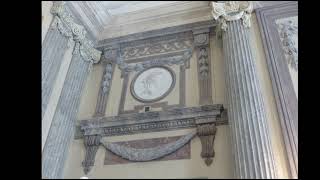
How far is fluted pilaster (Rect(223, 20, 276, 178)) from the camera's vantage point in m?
3.95

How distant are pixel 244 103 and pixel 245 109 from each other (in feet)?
0.36

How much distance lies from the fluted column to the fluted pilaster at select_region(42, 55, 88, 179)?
2882 millimetres

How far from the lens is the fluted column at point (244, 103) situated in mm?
3967

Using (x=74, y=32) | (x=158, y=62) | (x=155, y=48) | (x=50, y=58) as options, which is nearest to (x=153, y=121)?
(x=158, y=62)

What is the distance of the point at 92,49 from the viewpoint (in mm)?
6539

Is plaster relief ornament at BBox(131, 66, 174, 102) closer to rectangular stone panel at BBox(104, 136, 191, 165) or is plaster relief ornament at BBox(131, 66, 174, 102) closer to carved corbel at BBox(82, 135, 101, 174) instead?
rectangular stone panel at BBox(104, 136, 191, 165)

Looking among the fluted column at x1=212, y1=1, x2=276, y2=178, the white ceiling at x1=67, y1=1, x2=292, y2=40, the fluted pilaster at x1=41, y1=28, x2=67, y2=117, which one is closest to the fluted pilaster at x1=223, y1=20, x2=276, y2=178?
the fluted column at x1=212, y1=1, x2=276, y2=178

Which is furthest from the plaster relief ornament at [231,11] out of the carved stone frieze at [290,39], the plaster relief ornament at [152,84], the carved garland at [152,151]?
the carved garland at [152,151]

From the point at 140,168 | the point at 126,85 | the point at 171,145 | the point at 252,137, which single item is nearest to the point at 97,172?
the point at 140,168

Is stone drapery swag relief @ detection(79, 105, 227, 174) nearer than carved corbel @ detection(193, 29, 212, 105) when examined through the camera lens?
Yes

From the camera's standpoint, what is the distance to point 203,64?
5.68 metres

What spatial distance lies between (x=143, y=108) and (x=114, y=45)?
1.80m

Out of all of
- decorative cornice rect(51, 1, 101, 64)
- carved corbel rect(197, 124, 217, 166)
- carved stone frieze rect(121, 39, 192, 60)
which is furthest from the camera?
carved stone frieze rect(121, 39, 192, 60)

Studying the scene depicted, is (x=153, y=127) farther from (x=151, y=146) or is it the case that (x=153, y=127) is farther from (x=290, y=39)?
(x=290, y=39)
